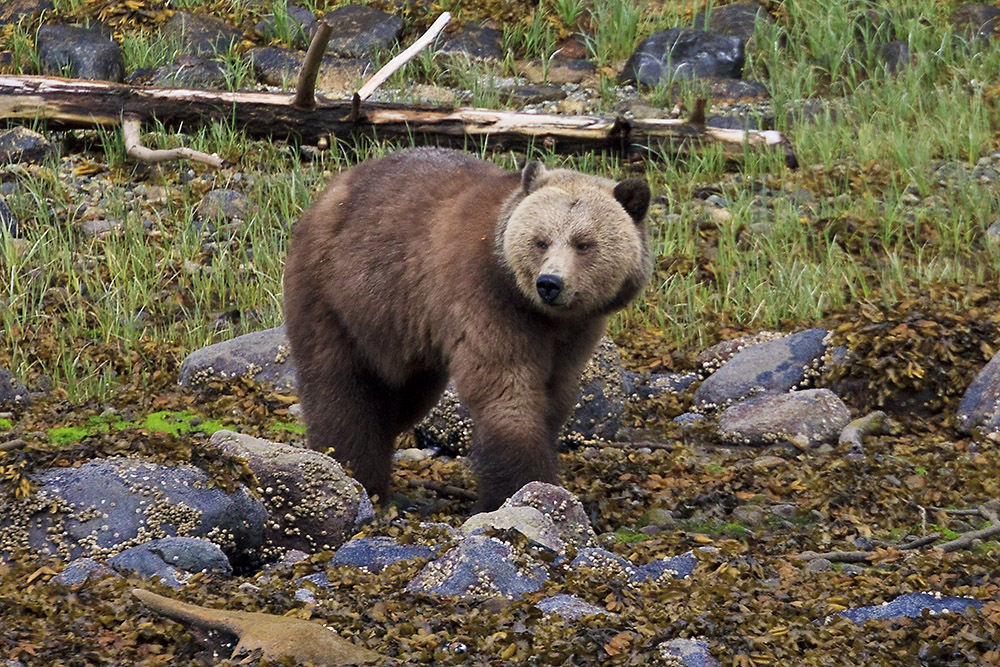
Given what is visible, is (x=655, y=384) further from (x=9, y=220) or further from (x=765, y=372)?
(x=9, y=220)

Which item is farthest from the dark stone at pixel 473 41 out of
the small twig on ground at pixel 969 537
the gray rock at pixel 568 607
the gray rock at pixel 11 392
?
the gray rock at pixel 568 607

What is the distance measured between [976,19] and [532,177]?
8806 millimetres

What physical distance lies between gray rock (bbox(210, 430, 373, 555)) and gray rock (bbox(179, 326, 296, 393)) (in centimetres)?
260

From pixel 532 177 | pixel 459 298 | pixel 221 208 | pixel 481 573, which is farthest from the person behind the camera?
pixel 221 208

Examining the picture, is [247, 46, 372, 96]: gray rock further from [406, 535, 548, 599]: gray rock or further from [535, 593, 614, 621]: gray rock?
[535, 593, 614, 621]: gray rock

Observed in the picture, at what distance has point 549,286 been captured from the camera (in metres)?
5.20

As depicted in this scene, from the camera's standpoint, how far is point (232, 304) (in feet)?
30.0

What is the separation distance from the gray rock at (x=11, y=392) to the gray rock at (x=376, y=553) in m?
3.20

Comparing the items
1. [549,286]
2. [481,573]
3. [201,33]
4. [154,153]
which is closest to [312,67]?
[154,153]

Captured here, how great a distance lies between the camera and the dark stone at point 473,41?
1291 cm

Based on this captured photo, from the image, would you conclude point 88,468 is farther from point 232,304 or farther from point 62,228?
point 62,228

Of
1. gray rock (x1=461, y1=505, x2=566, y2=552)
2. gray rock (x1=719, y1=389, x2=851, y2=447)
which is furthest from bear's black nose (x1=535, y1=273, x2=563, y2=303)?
gray rock (x1=719, y1=389, x2=851, y2=447)

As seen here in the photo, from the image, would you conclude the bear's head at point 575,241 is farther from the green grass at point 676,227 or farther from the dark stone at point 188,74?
the dark stone at point 188,74

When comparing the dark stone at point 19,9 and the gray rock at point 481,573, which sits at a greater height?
the dark stone at point 19,9
